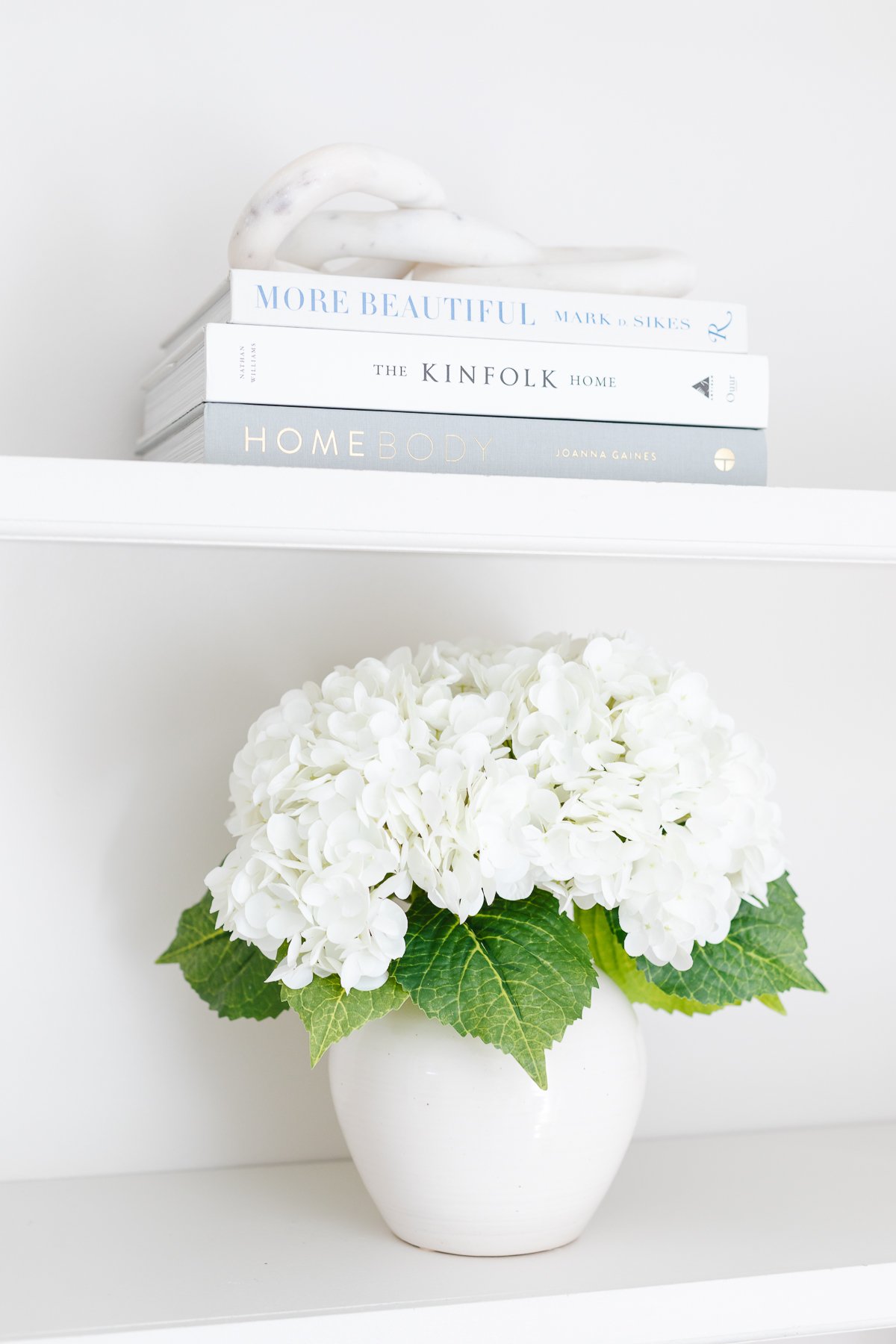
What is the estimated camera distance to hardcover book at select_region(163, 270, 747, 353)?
73 centimetres

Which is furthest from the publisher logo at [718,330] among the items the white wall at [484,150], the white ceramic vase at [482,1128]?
the white ceramic vase at [482,1128]

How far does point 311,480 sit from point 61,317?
38 cm

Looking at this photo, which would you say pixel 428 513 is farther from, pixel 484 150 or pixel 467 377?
pixel 484 150

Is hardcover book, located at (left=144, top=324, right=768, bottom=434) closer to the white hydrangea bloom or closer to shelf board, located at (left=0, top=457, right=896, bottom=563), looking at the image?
shelf board, located at (left=0, top=457, right=896, bottom=563)

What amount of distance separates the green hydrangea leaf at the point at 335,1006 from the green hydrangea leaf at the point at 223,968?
13cm

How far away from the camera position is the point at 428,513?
28.1 inches

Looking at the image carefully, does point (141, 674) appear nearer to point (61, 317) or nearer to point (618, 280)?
point (61, 317)

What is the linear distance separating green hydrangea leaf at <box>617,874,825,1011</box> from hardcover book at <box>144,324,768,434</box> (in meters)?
0.31

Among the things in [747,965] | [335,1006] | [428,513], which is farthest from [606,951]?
[428,513]

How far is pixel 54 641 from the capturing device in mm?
960

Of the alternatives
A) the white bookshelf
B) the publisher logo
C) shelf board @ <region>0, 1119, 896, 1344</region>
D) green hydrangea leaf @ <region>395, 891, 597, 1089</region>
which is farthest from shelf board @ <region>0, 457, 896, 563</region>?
shelf board @ <region>0, 1119, 896, 1344</region>

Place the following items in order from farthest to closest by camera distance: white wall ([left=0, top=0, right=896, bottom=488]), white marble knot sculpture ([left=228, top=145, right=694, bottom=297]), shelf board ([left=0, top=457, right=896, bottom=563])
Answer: white wall ([left=0, top=0, right=896, bottom=488]) < white marble knot sculpture ([left=228, top=145, right=694, bottom=297]) < shelf board ([left=0, top=457, right=896, bottom=563])

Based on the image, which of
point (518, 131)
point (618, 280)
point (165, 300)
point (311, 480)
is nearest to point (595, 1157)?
point (311, 480)

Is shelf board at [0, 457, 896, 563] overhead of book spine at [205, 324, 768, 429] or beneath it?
beneath
